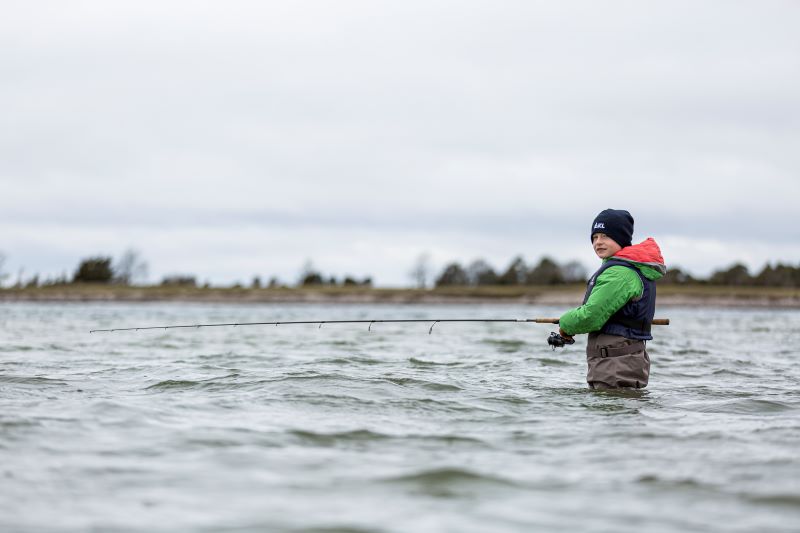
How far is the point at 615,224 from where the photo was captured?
27.7 feet

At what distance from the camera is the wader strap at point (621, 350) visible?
329 inches

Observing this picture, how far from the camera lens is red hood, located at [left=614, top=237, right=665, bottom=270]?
26.8ft

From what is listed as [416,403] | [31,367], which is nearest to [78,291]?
[31,367]

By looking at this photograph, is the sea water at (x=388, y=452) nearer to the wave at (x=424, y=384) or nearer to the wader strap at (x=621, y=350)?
the wave at (x=424, y=384)

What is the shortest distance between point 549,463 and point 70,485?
9.46ft

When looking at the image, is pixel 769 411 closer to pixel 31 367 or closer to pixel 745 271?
pixel 31 367

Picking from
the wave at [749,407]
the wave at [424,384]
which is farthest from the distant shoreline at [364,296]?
the wave at [749,407]

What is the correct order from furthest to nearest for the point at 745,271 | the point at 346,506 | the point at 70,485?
1. the point at 745,271
2. the point at 70,485
3. the point at 346,506

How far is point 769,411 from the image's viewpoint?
7.88 m

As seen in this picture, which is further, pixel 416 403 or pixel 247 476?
pixel 416 403

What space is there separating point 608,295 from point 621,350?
26.8 inches

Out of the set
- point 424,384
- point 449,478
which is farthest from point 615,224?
point 449,478

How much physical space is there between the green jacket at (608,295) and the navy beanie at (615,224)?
306mm

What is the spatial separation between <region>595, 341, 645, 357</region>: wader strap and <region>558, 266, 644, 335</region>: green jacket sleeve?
0.37m
